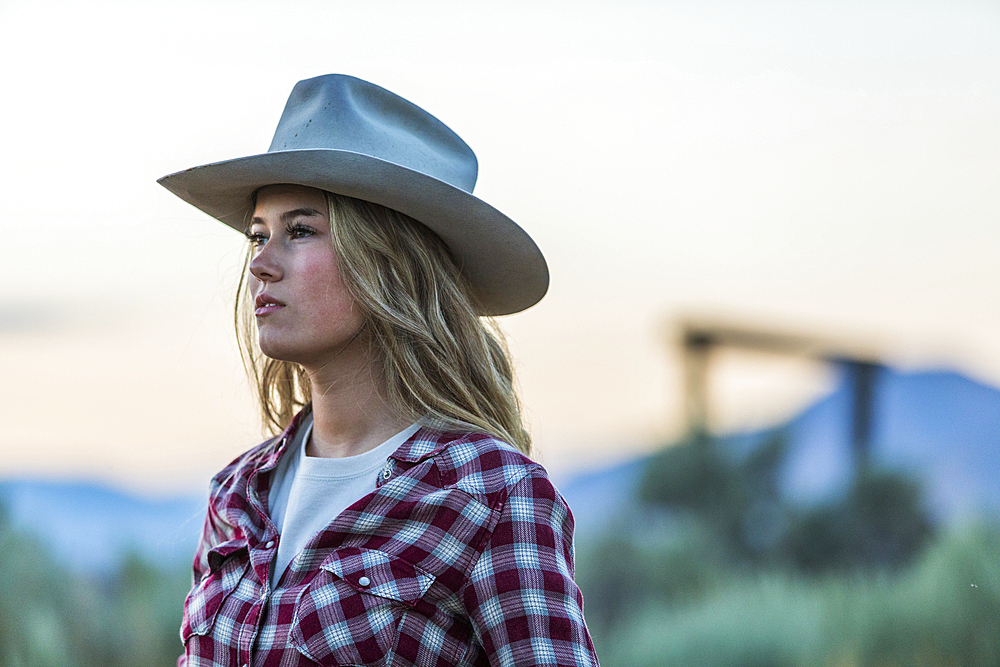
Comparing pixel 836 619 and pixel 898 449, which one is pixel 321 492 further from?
pixel 898 449

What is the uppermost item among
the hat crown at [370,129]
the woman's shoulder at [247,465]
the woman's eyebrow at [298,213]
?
the hat crown at [370,129]

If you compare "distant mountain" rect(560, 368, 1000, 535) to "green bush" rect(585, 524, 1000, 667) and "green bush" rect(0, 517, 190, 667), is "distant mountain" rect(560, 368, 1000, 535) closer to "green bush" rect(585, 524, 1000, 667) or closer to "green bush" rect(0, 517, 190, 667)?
"green bush" rect(585, 524, 1000, 667)

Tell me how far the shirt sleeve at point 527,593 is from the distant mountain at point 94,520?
216 centimetres

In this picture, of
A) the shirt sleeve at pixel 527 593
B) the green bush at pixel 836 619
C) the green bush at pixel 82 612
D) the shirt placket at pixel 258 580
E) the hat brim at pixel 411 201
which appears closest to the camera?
the shirt sleeve at pixel 527 593

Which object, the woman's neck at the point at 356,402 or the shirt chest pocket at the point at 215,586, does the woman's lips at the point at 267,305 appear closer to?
the woman's neck at the point at 356,402

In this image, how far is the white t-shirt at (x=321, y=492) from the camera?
1.55m

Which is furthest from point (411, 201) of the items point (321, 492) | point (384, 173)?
point (321, 492)

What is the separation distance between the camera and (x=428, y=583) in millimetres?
1381

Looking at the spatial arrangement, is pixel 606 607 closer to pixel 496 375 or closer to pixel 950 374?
pixel 950 374

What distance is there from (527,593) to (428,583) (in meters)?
0.15

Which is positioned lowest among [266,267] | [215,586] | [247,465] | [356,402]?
[215,586]

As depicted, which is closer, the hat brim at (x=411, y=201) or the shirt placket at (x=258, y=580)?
the shirt placket at (x=258, y=580)

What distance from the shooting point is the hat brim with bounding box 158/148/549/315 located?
1531 millimetres

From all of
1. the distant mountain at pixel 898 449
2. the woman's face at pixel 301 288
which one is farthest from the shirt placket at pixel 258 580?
the distant mountain at pixel 898 449
